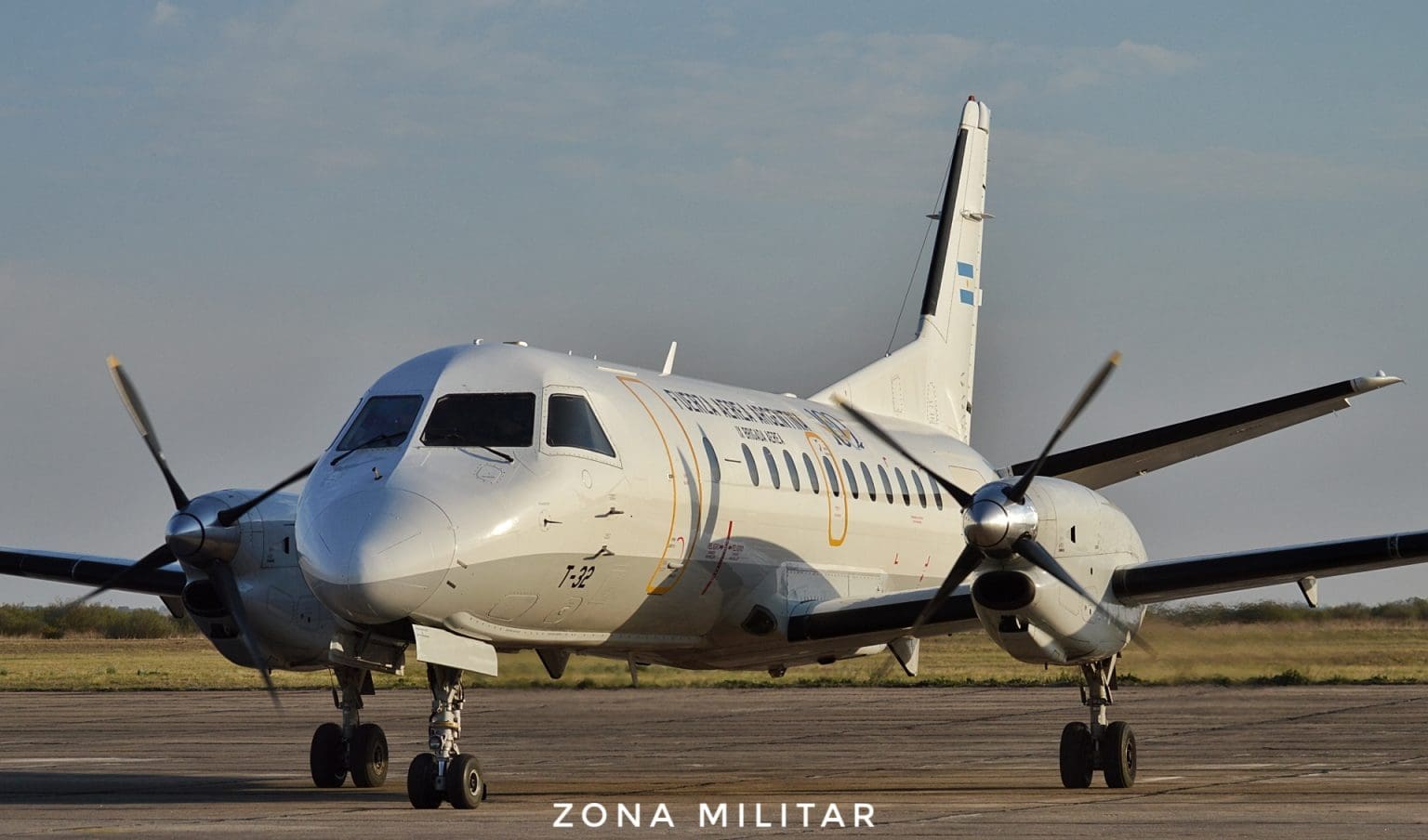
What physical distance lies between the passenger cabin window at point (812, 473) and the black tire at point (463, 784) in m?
5.22

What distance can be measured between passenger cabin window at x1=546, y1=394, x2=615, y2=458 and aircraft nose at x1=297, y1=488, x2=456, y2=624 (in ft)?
5.23

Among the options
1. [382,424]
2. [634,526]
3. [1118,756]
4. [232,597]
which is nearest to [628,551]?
[634,526]

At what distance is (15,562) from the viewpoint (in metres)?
17.0

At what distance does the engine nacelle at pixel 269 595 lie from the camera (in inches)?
616

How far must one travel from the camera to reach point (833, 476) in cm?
1728

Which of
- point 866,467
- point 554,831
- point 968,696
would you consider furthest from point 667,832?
point 968,696

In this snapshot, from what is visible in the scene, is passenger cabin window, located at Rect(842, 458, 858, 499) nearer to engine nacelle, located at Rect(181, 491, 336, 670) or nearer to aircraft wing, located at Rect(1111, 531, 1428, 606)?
aircraft wing, located at Rect(1111, 531, 1428, 606)

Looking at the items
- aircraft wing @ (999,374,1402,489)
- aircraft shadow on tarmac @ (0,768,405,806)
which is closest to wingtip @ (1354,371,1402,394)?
aircraft wing @ (999,374,1402,489)

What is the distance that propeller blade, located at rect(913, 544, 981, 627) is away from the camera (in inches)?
561

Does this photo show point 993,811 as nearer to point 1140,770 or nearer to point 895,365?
point 1140,770

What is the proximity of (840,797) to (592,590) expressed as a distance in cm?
250

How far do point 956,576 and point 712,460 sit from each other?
7.35ft

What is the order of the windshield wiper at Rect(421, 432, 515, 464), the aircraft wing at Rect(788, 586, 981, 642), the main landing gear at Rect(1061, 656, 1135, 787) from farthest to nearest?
→ the main landing gear at Rect(1061, 656, 1135, 787) < the aircraft wing at Rect(788, 586, 981, 642) < the windshield wiper at Rect(421, 432, 515, 464)

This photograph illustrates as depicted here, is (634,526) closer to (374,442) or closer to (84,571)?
(374,442)
